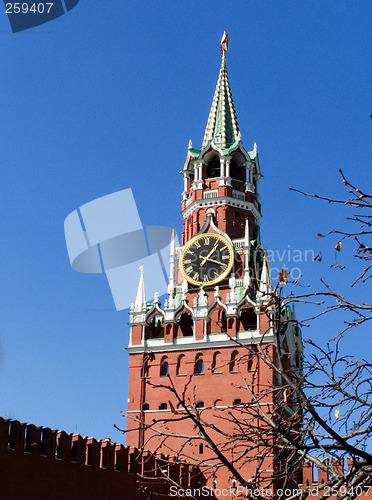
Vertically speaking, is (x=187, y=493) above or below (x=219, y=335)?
below

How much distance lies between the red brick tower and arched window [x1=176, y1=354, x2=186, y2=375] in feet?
0.15

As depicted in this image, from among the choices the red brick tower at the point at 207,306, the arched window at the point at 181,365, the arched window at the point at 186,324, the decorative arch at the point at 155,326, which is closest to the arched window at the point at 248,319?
the red brick tower at the point at 207,306

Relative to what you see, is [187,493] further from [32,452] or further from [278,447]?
[32,452]

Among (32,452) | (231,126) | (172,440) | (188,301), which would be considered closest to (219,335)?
(188,301)

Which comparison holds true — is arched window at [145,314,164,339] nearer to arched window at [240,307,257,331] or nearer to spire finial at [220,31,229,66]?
arched window at [240,307,257,331]

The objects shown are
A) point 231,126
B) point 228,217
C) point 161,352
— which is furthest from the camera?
point 231,126

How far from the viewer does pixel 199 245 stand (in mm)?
43344

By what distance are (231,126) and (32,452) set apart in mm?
26799

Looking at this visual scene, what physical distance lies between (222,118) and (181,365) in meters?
13.9

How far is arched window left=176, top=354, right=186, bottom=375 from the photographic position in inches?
1613

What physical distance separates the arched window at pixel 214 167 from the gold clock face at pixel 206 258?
4.04 meters

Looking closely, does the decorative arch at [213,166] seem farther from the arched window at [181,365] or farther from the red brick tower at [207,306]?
the arched window at [181,365]

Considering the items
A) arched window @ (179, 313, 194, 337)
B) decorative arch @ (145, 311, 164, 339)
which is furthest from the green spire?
decorative arch @ (145, 311, 164, 339)

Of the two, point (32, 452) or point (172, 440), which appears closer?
point (32, 452)
